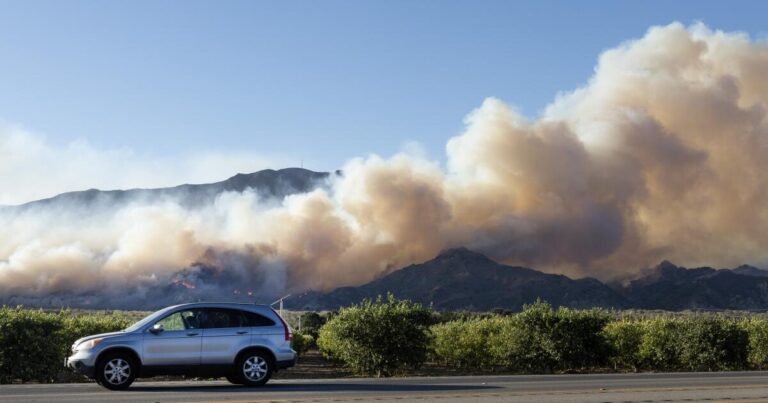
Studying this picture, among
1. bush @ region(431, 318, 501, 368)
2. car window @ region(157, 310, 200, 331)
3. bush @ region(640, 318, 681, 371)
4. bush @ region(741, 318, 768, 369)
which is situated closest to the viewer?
car window @ region(157, 310, 200, 331)

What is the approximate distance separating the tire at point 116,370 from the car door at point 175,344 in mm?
379

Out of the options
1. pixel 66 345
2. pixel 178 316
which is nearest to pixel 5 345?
A: pixel 66 345

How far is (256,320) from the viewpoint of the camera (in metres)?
19.1

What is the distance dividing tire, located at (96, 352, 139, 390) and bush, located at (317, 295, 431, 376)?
1087cm

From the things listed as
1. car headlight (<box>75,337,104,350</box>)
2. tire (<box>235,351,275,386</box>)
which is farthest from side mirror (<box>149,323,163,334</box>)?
tire (<box>235,351,275,386</box>)

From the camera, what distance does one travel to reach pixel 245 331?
18.8 m

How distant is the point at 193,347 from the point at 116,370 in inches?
67.5

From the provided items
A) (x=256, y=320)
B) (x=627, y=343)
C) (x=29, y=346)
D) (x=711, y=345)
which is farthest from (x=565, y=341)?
(x=29, y=346)

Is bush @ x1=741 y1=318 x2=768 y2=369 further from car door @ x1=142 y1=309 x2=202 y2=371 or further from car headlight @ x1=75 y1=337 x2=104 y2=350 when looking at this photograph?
car headlight @ x1=75 y1=337 x2=104 y2=350

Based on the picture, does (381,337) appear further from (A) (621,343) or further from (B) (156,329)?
(A) (621,343)

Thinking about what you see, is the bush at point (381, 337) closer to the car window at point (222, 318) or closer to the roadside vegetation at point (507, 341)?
the roadside vegetation at point (507, 341)

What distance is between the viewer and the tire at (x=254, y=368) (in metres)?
18.8

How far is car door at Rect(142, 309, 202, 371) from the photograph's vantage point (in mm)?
18141

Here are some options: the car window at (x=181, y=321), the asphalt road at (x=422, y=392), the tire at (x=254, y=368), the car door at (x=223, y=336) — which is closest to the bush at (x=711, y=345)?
the asphalt road at (x=422, y=392)
